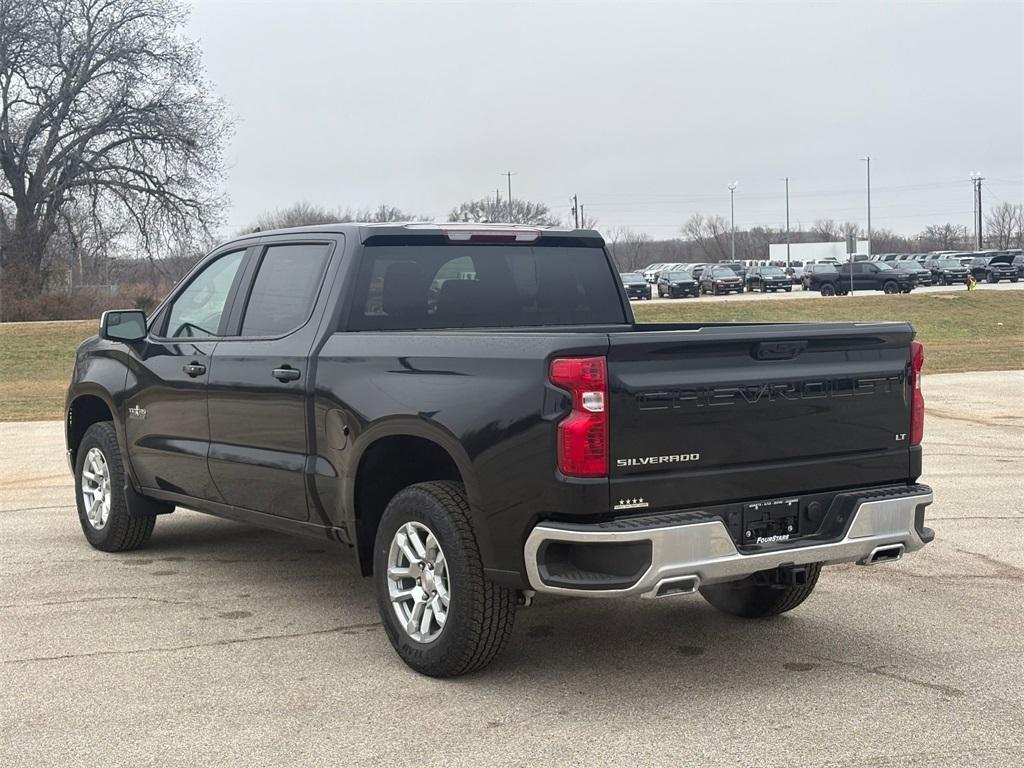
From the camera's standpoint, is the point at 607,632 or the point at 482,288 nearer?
the point at 607,632

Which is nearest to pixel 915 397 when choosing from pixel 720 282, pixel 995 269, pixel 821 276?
pixel 821 276

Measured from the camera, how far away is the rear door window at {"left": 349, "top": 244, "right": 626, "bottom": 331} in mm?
6301

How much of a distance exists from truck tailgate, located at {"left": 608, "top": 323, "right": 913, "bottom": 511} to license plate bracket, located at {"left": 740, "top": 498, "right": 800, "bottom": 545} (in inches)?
1.8

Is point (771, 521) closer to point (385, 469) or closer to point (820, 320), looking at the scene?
point (385, 469)

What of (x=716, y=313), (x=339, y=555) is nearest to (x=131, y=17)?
(x=716, y=313)

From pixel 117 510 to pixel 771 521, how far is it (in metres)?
4.50

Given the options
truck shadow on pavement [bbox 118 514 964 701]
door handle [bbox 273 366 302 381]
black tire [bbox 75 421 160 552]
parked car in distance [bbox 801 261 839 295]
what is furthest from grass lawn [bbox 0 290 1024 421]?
door handle [bbox 273 366 302 381]

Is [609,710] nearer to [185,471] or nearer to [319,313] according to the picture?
[319,313]

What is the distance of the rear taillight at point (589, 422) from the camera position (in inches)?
188

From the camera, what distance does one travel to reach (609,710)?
502 cm

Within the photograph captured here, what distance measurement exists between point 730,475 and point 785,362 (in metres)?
0.54

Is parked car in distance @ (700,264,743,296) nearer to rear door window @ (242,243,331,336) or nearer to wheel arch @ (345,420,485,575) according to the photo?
rear door window @ (242,243,331,336)

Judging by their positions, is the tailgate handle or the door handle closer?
the tailgate handle

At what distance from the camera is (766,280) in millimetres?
63906
